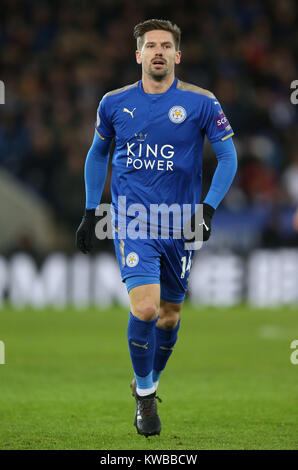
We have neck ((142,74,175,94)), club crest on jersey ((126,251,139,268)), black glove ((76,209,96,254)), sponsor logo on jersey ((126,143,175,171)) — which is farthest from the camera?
black glove ((76,209,96,254))

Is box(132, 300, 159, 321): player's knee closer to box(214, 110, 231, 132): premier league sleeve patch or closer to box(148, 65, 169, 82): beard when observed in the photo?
box(214, 110, 231, 132): premier league sleeve patch

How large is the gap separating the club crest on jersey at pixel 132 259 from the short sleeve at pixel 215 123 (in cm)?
84

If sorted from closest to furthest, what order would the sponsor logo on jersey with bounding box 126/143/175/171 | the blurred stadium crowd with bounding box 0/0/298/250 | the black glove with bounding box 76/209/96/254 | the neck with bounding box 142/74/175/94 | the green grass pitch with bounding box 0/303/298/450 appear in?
the green grass pitch with bounding box 0/303/298/450, the sponsor logo on jersey with bounding box 126/143/175/171, the neck with bounding box 142/74/175/94, the black glove with bounding box 76/209/96/254, the blurred stadium crowd with bounding box 0/0/298/250

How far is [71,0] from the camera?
1964 cm

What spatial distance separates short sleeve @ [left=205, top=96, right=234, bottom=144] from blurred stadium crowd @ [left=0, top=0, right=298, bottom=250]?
9493mm

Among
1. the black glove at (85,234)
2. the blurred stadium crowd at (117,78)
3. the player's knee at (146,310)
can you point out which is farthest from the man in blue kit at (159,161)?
the blurred stadium crowd at (117,78)

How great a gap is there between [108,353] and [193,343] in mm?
1271

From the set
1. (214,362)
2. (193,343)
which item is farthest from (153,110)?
(193,343)

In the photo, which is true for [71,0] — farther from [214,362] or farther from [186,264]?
[186,264]

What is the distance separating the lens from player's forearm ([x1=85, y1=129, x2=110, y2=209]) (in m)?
5.65

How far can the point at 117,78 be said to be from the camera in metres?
17.6

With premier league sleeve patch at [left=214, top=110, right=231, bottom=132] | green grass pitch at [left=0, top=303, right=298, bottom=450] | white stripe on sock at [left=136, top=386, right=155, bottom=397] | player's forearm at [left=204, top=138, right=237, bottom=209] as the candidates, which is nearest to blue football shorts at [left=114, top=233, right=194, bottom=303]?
player's forearm at [left=204, top=138, right=237, bottom=209]

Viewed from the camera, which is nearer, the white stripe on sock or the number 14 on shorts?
the white stripe on sock

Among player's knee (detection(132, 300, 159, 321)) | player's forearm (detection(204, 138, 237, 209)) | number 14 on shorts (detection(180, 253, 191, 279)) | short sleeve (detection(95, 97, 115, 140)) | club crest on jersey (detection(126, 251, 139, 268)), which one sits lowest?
player's knee (detection(132, 300, 159, 321))
